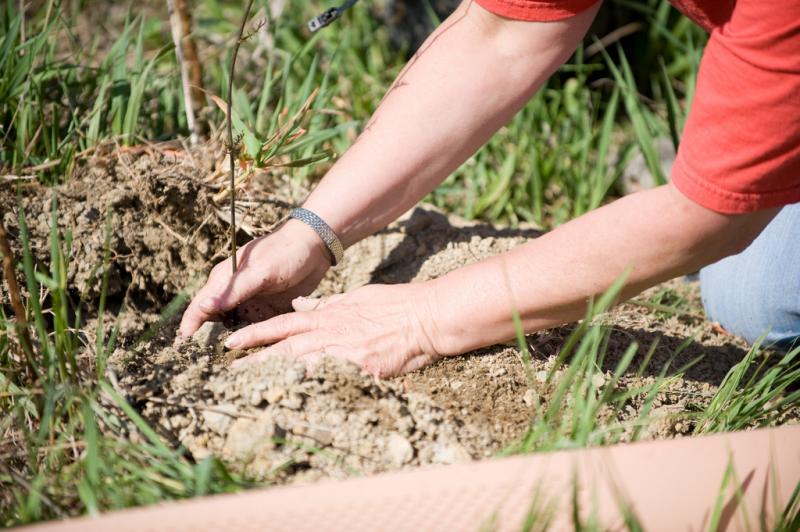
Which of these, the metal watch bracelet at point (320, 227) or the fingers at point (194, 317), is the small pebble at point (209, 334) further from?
the metal watch bracelet at point (320, 227)

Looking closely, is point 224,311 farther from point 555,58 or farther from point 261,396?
point 555,58

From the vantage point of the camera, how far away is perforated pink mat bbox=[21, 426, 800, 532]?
1090 mm

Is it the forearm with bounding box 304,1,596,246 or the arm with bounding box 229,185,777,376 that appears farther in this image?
the forearm with bounding box 304,1,596,246

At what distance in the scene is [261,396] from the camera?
1.48m

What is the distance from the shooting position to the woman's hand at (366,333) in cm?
159

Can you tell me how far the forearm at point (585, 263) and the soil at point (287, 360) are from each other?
0.16 metres

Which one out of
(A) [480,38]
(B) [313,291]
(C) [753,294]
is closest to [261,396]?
(B) [313,291]

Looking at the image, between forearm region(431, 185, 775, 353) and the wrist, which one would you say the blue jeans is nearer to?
forearm region(431, 185, 775, 353)

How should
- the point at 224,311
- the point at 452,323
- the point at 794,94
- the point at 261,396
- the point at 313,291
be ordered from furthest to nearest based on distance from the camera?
the point at 313,291 → the point at 224,311 → the point at 452,323 → the point at 261,396 → the point at 794,94

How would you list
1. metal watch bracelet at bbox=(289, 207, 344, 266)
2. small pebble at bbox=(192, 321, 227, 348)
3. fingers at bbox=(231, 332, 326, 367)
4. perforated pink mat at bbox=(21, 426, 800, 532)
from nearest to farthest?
perforated pink mat at bbox=(21, 426, 800, 532)
fingers at bbox=(231, 332, 326, 367)
small pebble at bbox=(192, 321, 227, 348)
metal watch bracelet at bbox=(289, 207, 344, 266)

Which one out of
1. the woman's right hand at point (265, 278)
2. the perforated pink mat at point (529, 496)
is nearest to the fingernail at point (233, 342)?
the woman's right hand at point (265, 278)

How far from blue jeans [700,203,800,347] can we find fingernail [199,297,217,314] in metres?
1.28

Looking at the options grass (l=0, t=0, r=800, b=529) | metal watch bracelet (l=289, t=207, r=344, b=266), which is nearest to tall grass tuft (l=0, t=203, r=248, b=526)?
grass (l=0, t=0, r=800, b=529)

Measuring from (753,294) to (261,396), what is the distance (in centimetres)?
129
